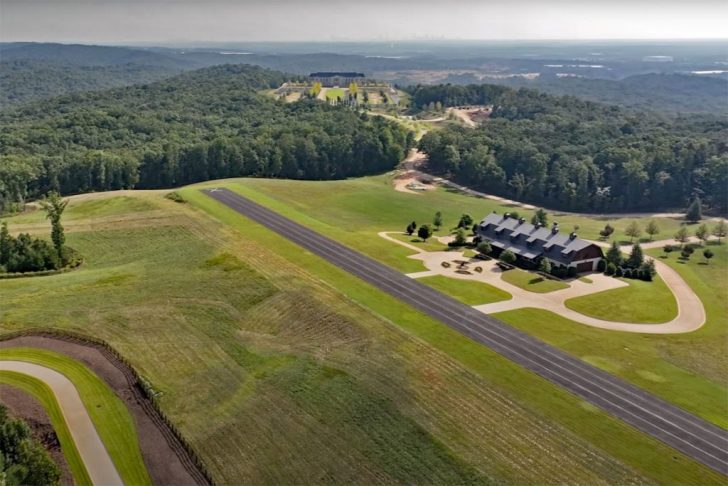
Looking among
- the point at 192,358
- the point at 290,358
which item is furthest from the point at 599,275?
the point at 192,358

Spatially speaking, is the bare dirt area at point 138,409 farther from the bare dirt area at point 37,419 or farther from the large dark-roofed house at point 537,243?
the large dark-roofed house at point 537,243

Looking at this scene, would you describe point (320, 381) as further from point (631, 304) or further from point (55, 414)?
point (631, 304)

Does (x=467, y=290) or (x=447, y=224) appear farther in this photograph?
(x=447, y=224)

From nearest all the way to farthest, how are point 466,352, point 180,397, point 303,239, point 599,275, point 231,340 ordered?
point 180,397 < point 466,352 < point 231,340 < point 599,275 < point 303,239

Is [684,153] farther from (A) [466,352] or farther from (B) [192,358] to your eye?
(B) [192,358]

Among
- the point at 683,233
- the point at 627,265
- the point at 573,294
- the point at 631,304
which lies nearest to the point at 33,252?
the point at 573,294

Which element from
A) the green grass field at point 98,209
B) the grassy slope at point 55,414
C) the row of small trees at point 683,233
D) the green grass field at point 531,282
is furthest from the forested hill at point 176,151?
the green grass field at point 531,282
